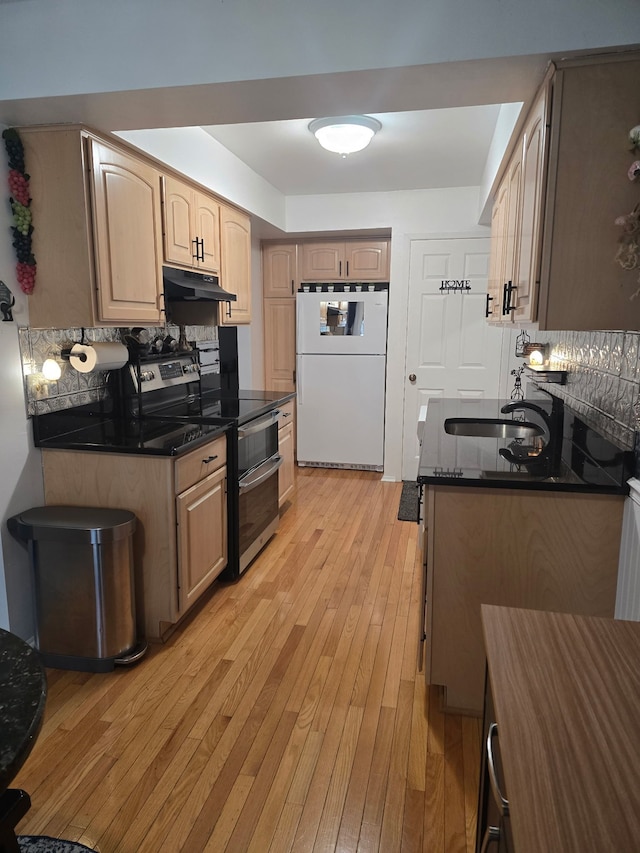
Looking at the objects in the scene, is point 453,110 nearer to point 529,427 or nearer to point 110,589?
point 529,427

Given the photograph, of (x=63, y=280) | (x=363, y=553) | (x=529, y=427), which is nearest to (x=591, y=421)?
(x=529, y=427)

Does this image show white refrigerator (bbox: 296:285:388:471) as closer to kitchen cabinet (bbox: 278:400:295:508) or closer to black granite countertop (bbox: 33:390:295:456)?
kitchen cabinet (bbox: 278:400:295:508)

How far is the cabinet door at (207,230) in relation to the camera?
3.10 metres

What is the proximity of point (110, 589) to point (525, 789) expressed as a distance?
6.12ft

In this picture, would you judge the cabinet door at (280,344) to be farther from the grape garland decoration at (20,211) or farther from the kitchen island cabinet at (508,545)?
the kitchen island cabinet at (508,545)

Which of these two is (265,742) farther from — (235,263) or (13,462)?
(235,263)

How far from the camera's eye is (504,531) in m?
1.88

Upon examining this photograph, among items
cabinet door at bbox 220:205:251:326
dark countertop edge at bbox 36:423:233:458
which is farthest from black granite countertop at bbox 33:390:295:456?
cabinet door at bbox 220:205:251:326

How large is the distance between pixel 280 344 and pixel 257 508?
2363mm

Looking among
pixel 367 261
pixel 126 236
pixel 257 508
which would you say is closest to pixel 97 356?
pixel 126 236

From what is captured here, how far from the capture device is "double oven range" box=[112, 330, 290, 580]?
282 centimetres

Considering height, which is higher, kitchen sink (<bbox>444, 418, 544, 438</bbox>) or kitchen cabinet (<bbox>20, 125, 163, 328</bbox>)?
kitchen cabinet (<bbox>20, 125, 163, 328</bbox>)

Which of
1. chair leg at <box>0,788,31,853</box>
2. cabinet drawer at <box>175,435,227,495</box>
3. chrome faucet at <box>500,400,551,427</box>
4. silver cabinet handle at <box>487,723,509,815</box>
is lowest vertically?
silver cabinet handle at <box>487,723,509,815</box>

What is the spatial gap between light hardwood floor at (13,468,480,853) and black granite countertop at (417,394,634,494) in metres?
0.89
